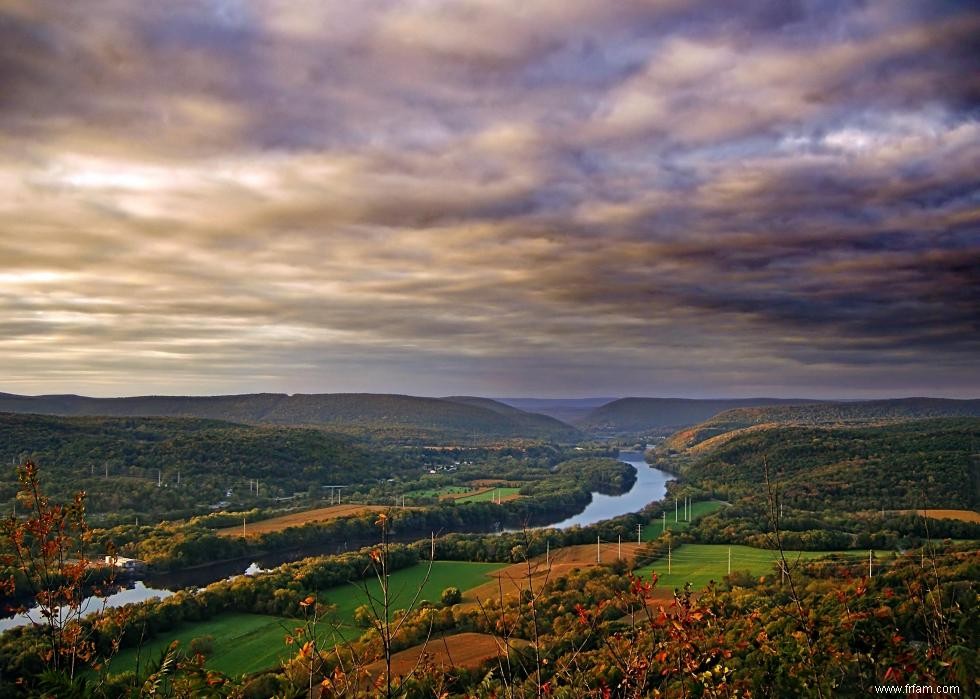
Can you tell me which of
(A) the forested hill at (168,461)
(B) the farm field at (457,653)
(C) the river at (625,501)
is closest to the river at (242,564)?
(C) the river at (625,501)

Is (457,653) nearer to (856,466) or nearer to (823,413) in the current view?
(856,466)

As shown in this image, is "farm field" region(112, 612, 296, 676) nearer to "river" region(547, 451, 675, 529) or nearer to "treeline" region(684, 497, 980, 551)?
"treeline" region(684, 497, 980, 551)

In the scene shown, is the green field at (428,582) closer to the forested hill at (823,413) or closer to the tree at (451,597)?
the tree at (451,597)

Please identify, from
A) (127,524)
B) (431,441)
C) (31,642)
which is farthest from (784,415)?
(31,642)

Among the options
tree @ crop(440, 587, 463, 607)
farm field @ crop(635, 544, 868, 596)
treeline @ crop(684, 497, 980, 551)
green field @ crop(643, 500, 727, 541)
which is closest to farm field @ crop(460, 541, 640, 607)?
tree @ crop(440, 587, 463, 607)

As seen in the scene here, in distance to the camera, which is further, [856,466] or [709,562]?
[856,466]

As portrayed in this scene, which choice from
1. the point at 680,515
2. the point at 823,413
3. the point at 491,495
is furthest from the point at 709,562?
the point at 823,413
